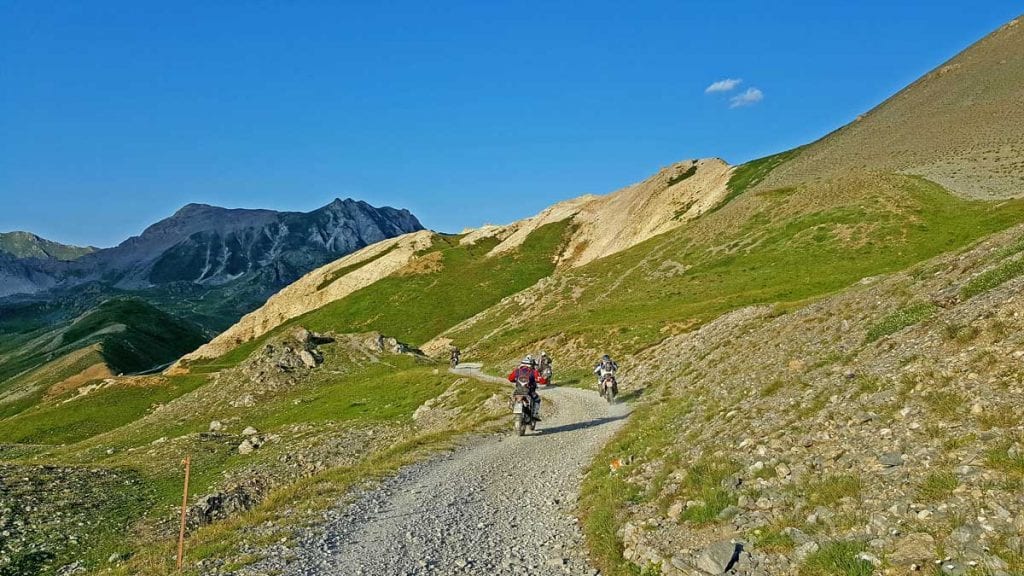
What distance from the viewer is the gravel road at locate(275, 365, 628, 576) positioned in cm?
1229

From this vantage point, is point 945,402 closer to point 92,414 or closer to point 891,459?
point 891,459

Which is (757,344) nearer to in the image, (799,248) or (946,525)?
(946,525)

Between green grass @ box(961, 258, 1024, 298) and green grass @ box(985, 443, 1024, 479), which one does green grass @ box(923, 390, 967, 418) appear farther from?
green grass @ box(961, 258, 1024, 298)

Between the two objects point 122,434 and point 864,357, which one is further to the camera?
point 122,434

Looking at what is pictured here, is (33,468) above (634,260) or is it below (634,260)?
below

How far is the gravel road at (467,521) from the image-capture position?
12289 millimetres

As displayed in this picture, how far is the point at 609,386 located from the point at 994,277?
69.1ft

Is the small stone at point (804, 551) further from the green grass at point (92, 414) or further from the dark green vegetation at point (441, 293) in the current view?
the dark green vegetation at point (441, 293)

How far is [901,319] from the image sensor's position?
62.9ft

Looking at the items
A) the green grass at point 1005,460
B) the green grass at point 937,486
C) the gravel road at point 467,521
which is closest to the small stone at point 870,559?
the green grass at point 937,486

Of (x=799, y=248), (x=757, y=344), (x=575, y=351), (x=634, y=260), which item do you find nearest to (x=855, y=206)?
(x=799, y=248)

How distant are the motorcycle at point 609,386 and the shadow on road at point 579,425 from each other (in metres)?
5.38

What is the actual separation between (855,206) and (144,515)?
3650 inches

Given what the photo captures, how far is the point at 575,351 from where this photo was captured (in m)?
63.6
